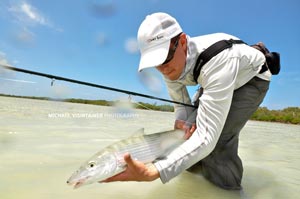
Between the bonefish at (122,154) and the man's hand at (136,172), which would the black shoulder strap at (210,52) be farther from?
the man's hand at (136,172)

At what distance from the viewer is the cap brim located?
85.6 inches

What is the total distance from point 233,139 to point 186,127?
0.53 m

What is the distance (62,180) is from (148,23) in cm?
159

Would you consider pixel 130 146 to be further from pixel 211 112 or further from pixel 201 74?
pixel 201 74

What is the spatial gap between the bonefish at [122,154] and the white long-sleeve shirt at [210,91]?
22 cm

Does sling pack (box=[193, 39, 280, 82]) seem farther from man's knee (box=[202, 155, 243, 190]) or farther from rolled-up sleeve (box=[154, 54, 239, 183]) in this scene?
man's knee (box=[202, 155, 243, 190])

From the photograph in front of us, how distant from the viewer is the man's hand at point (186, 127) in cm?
258

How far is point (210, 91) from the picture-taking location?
223cm

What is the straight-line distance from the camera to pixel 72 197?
91.0 inches

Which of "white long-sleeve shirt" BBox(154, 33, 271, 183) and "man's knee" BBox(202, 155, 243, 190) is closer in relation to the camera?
"white long-sleeve shirt" BBox(154, 33, 271, 183)

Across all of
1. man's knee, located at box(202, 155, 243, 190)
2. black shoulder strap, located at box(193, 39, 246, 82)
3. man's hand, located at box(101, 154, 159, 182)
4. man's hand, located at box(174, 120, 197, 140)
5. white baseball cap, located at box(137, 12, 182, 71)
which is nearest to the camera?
man's hand, located at box(101, 154, 159, 182)

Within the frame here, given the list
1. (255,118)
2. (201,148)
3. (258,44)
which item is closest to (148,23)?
(201,148)

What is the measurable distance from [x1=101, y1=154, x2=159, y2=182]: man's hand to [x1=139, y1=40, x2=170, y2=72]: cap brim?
69 centimetres

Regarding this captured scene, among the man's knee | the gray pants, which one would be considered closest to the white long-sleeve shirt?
the gray pants
